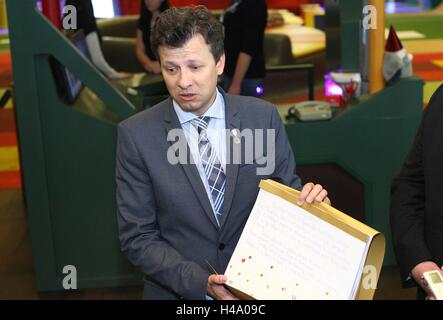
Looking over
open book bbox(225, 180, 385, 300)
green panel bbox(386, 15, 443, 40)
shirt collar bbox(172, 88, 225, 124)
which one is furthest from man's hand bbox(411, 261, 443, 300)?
green panel bbox(386, 15, 443, 40)

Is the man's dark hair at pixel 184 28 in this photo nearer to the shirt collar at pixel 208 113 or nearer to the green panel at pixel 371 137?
the shirt collar at pixel 208 113

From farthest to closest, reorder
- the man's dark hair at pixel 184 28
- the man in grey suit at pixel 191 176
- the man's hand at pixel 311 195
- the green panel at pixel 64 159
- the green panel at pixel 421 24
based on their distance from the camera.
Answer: the green panel at pixel 421 24, the green panel at pixel 64 159, the man in grey suit at pixel 191 176, the man's dark hair at pixel 184 28, the man's hand at pixel 311 195

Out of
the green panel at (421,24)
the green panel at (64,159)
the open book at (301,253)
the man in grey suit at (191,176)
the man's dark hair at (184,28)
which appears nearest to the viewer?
the open book at (301,253)

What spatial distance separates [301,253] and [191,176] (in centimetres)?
44

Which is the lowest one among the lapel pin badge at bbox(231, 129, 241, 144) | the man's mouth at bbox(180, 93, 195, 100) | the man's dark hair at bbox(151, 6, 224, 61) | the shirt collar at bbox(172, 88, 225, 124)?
the lapel pin badge at bbox(231, 129, 241, 144)

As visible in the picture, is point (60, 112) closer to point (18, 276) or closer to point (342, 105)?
point (18, 276)

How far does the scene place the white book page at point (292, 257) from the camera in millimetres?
1727

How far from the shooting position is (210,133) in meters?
2.17

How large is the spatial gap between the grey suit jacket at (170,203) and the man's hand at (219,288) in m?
0.11

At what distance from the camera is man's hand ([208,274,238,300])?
191 centimetres

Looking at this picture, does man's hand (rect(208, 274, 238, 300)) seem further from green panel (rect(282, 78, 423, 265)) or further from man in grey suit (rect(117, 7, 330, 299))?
green panel (rect(282, 78, 423, 265))

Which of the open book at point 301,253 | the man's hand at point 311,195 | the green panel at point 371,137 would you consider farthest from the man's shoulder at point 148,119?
the green panel at point 371,137

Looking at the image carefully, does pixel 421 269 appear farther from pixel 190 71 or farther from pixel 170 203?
pixel 190 71

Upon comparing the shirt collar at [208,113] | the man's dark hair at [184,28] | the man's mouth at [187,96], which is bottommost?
the shirt collar at [208,113]
